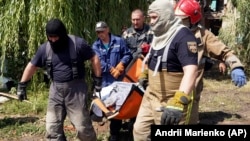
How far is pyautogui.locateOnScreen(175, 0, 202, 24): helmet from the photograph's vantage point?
4.32m

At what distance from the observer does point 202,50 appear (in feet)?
15.1

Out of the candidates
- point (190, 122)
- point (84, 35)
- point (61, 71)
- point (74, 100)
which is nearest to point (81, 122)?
point (74, 100)

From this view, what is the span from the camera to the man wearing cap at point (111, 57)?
219 inches

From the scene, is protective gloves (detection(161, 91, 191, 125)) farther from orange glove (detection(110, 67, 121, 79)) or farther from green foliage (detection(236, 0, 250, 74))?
green foliage (detection(236, 0, 250, 74))

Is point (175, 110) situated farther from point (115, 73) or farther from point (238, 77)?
point (115, 73)

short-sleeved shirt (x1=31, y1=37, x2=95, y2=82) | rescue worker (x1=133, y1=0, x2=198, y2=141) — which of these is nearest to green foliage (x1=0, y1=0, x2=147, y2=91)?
short-sleeved shirt (x1=31, y1=37, x2=95, y2=82)

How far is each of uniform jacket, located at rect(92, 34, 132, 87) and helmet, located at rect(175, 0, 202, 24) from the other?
52.6 inches

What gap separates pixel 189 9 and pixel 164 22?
0.64m

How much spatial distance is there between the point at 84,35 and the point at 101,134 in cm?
197

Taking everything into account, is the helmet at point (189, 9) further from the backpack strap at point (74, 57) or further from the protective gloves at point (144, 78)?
the backpack strap at point (74, 57)

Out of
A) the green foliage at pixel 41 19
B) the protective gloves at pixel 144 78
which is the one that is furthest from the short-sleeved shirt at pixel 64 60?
the green foliage at pixel 41 19

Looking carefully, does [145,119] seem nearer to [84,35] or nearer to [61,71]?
[61,71]

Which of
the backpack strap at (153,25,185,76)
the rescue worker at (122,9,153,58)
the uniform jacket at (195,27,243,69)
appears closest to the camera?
the backpack strap at (153,25,185,76)

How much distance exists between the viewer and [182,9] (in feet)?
14.2
